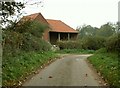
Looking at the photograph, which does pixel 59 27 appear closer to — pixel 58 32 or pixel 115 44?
pixel 58 32

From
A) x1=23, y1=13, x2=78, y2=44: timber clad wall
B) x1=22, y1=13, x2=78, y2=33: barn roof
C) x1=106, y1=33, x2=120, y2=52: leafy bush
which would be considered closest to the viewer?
x1=106, y1=33, x2=120, y2=52: leafy bush

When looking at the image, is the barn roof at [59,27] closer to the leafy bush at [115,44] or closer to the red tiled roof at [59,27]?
A: the red tiled roof at [59,27]

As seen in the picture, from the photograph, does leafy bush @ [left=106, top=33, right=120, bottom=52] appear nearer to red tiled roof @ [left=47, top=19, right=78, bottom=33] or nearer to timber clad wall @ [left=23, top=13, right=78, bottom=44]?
timber clad wall @ [left=23, top=13, right=78, bottom=44]

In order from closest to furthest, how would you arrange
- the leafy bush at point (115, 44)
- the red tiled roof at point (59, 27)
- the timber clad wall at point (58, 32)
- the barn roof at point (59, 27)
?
the leafy bush at point (115, 44), the timber clad wall at point (58, 32), the barn roof at point (59, 27), the red tiled roof at point (59, 27)

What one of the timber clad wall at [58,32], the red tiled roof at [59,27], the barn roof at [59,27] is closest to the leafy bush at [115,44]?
the timber clad wall at [58,32]

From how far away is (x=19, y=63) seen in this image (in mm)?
16391

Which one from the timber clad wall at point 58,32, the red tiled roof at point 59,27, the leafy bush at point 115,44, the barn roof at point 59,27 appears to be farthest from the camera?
the red tiled roof at point 59,27

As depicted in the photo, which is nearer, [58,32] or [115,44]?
[115,44]

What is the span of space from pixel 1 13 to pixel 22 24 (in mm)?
3815

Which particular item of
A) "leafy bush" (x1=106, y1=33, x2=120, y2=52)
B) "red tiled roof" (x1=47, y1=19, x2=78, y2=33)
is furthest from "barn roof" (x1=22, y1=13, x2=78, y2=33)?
"leafy bush" (x1=106, y1=33, x2=120, y2=52)

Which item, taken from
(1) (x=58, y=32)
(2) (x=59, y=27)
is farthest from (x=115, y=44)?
(2) (x=59, y=27)

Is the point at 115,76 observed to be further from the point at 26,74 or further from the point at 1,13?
the point at 1,13

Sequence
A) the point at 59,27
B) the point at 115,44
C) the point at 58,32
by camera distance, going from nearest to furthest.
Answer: the point at 115,44, the point at 58,32, the point at 59,27

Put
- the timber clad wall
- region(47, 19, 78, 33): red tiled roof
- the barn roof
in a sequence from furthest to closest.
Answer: region(47, 19, 78, 33): red tiled roof < the barn roof < the timber clad wall
